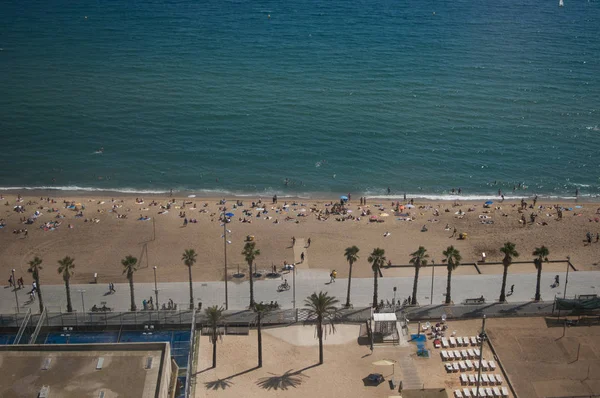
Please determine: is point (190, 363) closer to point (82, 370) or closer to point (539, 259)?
point (82, 370)

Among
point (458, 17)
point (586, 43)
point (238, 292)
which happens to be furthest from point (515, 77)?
point (238, 292)

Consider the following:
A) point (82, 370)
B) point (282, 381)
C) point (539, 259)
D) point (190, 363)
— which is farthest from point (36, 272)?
point (539, 259)

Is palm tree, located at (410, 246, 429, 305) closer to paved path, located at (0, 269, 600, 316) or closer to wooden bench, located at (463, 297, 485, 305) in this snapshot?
paved path, located at (0, 269, 600, 316)

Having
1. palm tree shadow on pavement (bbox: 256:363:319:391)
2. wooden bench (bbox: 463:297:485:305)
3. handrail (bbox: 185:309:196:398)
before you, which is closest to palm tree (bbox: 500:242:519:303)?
wooden bench (bbox: 463:297:485:305)

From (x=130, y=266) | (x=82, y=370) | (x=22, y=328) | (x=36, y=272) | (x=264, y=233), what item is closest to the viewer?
(x=82, y=370)

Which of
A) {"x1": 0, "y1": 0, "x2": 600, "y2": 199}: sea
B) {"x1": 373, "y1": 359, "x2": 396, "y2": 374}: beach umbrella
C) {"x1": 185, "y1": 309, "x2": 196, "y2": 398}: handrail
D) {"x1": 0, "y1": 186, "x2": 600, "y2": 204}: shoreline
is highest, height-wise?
{"x1": 0, "y1": 0, "x2": 600, "y2": 199}: sea

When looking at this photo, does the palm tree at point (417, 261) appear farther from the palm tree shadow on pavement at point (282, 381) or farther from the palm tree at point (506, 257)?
the palm tree shadow on pavement at point (282, 381)

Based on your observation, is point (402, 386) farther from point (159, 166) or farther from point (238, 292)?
point (159, 166)
